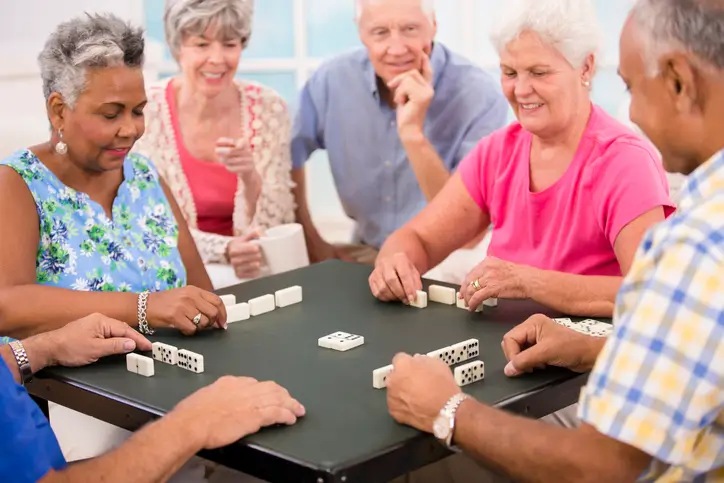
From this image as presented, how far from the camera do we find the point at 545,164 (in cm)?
263

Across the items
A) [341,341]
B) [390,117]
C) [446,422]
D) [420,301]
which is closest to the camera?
[446,422]

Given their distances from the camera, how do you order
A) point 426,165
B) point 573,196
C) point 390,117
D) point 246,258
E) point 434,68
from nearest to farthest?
point 573,196, point 246,258, point 426,165, point 434,68, point 390,117

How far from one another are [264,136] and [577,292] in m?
1.69

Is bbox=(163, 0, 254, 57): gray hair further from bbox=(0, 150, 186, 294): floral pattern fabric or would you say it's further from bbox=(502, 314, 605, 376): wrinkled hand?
bbox=(502, 314, 605, 376): wrinkled hand

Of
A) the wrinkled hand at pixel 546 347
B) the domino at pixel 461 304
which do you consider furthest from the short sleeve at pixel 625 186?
the wrinkled hand at pixel 546 347

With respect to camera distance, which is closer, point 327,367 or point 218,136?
point 327,367

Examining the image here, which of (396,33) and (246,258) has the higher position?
(396,33)

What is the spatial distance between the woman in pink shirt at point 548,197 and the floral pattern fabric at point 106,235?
54 centimetres

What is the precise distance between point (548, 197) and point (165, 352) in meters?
1.07

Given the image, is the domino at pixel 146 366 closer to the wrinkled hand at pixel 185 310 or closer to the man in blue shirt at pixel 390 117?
the wrinkled hand at pixel 185 310

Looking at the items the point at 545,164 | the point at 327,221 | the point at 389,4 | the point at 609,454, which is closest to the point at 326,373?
the point at 609,454

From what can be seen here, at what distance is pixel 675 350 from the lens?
4.10 feet

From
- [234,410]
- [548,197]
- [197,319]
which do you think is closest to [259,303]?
[197,319]

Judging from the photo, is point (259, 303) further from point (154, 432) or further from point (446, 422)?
point (446, 422)
